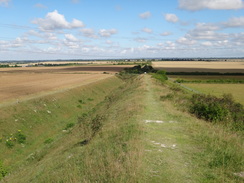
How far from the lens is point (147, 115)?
17922 millimetres

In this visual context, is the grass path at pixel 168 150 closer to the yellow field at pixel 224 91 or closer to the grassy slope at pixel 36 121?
the grassy slope at pixel 36 121

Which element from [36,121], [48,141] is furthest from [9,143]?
[36,121]

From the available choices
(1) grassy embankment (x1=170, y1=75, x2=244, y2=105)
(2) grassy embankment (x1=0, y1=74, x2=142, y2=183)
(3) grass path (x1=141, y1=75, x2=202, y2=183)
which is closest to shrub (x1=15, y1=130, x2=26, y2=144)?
(2) grassy embankment (x1=0, y1=74, x2=142, y2=183)

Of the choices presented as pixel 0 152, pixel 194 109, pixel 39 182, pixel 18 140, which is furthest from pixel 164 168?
pixel 18 140

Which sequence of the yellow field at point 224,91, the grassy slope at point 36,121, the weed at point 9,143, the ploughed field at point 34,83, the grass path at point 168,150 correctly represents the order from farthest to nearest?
1. the yellow field at point 224,91
2. the ploughed field at point 34,83
3. the weed at point 9,143
4. the grassy slope at point 36,121
5. the grass path at point 168,150

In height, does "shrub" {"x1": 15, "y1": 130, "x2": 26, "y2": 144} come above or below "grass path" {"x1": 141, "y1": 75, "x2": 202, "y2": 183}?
below

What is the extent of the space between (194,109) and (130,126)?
896 centimetres

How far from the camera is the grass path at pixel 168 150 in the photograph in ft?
25.4

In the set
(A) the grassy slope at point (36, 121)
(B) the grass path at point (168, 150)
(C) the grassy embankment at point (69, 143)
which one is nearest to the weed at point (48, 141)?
(C) the grassy embankment at point (69, 143)

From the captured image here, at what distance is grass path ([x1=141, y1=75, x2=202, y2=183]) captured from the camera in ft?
25.4

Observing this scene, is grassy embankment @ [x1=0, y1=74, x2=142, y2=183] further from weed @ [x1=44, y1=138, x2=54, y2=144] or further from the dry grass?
the dry grass

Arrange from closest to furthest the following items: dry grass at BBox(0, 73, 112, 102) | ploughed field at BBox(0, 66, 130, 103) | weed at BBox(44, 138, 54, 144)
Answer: weed at BBox(44, 138, 54, 144)
dry grass at BBox(0, 73, 112, 102)
ploughed field at BBox(0, 66, 130, 103)

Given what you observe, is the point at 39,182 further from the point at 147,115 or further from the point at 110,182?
the point at 147,115

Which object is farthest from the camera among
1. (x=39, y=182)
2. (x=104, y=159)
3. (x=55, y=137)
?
(x=55, y=137)
